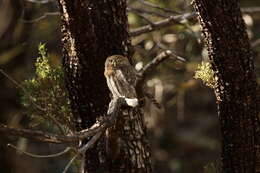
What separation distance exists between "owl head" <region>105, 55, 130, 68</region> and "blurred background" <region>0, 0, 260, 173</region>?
67 centimetres

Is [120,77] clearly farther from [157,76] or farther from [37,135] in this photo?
[157,76]

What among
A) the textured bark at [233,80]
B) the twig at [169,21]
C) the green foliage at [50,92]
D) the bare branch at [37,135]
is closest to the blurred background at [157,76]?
the twig at [169,21]

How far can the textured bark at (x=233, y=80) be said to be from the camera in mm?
2265

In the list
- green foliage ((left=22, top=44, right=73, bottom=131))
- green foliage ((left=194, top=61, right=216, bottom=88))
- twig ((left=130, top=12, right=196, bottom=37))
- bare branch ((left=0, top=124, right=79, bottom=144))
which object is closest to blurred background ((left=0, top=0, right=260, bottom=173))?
twig ((left=130, top=12, right=196, bottom=37))

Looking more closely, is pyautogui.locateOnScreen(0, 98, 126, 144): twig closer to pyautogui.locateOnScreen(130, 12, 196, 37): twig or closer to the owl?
the owl

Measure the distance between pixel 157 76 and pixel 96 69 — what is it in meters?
2.34

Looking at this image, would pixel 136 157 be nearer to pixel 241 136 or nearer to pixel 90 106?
pixel 90 106

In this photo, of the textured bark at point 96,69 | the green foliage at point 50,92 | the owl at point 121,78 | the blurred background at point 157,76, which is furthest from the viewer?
the blurred background at point 157,76

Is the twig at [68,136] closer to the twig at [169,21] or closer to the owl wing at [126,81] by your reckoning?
the owl wing at [126,81]

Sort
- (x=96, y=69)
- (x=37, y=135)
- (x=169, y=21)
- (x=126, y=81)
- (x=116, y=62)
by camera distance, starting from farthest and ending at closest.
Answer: (x=169, y=21) < (x=96, y=69) < (x=116, y=62) < (x=126, y=81) < (x=37, y=135)

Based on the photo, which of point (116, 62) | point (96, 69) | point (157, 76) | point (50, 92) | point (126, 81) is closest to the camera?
point (126, 81)

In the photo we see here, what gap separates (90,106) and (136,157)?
30 centimetres

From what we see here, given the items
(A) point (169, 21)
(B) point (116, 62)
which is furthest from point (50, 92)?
(A) point (169, 21)

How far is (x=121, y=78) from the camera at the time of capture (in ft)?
7.32
